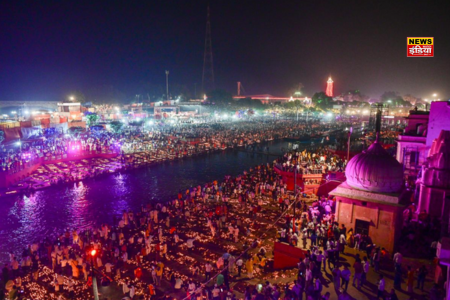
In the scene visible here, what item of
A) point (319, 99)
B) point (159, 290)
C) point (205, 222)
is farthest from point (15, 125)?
point (319, 99)

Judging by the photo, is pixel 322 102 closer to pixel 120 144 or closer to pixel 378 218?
pixel 120 144

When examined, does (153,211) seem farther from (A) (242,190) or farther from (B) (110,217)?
(A) (242,190)

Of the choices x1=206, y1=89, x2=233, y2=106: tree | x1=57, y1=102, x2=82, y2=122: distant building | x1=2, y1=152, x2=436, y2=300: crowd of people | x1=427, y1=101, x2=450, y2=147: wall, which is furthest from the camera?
x1=206, y1=89, x2=233, y2=106: tree

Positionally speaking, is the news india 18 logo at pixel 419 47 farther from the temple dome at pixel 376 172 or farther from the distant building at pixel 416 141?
the temple dome at pixel 376 172

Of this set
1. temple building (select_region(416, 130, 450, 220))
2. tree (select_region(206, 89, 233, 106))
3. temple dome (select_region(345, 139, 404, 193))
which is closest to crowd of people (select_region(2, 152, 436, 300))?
→ temple dome (select_region(345, 139, 404, 193))

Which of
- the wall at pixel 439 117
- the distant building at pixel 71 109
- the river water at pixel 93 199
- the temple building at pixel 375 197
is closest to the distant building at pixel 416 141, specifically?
the wall at pixel 439 117

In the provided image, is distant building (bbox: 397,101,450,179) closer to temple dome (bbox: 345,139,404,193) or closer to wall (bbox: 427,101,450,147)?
wall (bbox: 427,101,450,147)

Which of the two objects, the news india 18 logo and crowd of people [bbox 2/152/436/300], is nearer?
crowd of people [bbox 2/152/436/300]
